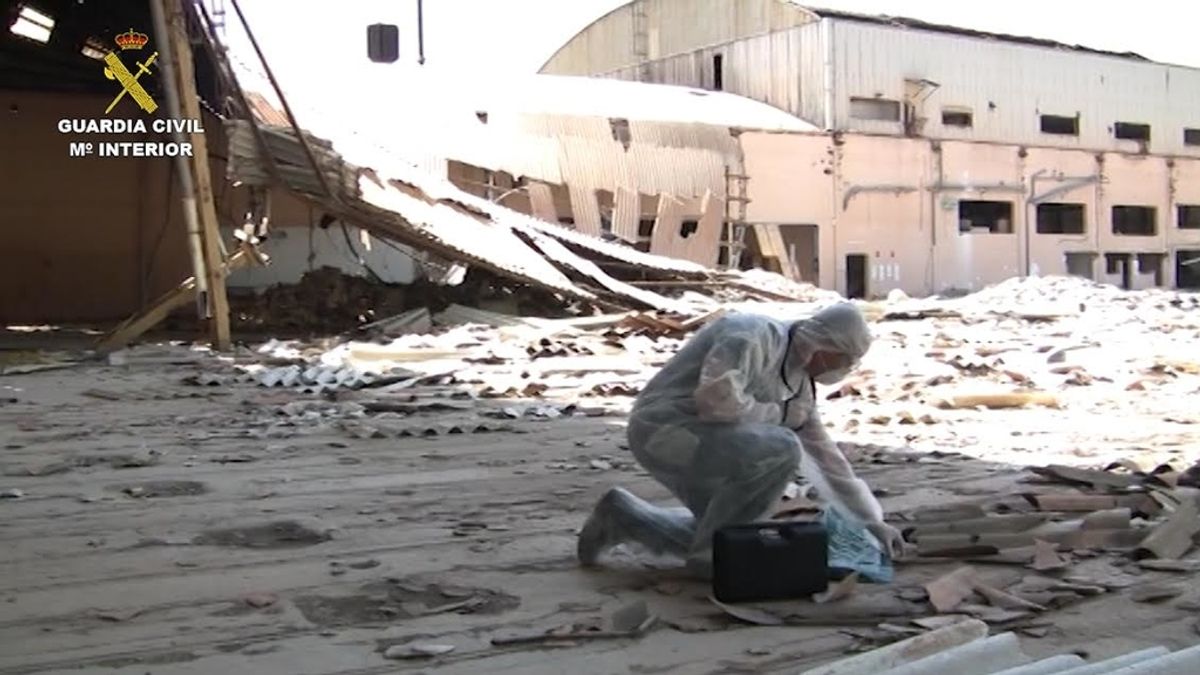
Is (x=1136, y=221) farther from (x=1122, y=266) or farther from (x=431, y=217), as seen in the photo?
(x=431, y=217)

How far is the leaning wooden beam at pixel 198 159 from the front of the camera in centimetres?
1502

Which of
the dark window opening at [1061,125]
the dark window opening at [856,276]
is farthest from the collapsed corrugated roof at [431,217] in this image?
the dark window opening at [1061,125]

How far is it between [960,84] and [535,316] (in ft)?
62.3

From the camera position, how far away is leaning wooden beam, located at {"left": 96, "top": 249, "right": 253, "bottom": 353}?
51.2 ft

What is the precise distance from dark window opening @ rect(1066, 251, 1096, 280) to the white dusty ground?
23.9 metres

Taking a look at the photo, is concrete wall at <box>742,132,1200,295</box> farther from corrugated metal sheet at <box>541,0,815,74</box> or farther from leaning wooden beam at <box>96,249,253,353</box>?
leaning wooden beam at <box>96,249,253,353</box>

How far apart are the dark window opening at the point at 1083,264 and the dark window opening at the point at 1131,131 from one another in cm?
417

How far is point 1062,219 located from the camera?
35875mm

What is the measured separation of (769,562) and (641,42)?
34.7 meters

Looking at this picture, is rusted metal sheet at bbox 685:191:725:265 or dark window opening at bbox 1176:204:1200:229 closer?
rusted metal sheet at bbox 685:191:725:265

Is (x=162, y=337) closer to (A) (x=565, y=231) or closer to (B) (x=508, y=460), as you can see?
(A) (x=565, y=231)

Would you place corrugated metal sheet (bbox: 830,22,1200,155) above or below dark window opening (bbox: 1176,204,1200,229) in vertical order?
above

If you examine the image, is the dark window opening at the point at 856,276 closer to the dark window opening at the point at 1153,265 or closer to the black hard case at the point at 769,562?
the dark window opening at the point at 1153,265

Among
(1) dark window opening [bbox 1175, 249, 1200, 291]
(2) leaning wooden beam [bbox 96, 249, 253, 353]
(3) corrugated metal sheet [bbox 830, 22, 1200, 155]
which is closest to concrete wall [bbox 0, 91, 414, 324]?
(2) leaning wooden beam [bbox 96, 249, 253, 353]
